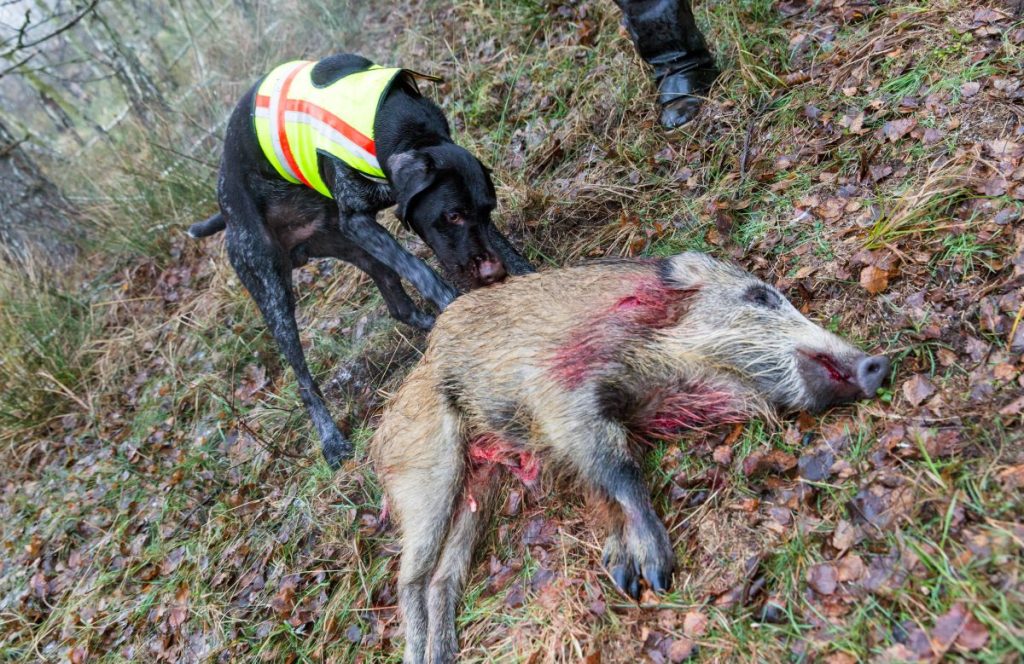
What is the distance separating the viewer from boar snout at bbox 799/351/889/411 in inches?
118

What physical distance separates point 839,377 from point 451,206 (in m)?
2.36

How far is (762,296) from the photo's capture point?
3.59m

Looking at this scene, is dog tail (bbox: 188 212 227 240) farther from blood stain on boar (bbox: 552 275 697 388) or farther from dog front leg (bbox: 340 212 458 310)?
blood stain on boar (bbox: 552 275 697 388)

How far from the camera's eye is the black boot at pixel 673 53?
4941 mm

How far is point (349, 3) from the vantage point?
364 inches

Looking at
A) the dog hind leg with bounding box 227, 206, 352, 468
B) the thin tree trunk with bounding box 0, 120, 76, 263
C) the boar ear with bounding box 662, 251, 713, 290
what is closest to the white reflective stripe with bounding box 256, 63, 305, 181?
the dog hind leg with bounding box 227, 206, 352, 468

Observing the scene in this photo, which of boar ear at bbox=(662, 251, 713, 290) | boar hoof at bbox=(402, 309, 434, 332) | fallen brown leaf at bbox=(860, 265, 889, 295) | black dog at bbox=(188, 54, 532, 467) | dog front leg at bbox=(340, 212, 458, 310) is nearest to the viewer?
fallen brown leaf at bbox=(860, 265, 889, 295)

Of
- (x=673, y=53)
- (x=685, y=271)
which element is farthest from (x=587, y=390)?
(x=673, y=53)

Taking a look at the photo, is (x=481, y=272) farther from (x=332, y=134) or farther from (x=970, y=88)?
(x=970, y=88)

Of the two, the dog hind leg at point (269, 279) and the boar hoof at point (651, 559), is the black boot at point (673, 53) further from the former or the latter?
the boar hoof at point (651, 559)

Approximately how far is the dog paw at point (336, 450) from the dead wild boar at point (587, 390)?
2.92ft

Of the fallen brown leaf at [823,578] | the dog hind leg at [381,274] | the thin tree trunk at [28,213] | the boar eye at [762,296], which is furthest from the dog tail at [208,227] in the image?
the fallen brown leaf at [823,578]

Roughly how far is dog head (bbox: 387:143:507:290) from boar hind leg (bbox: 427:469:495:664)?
1.31 m

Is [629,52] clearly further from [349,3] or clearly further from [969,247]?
[349,3]
